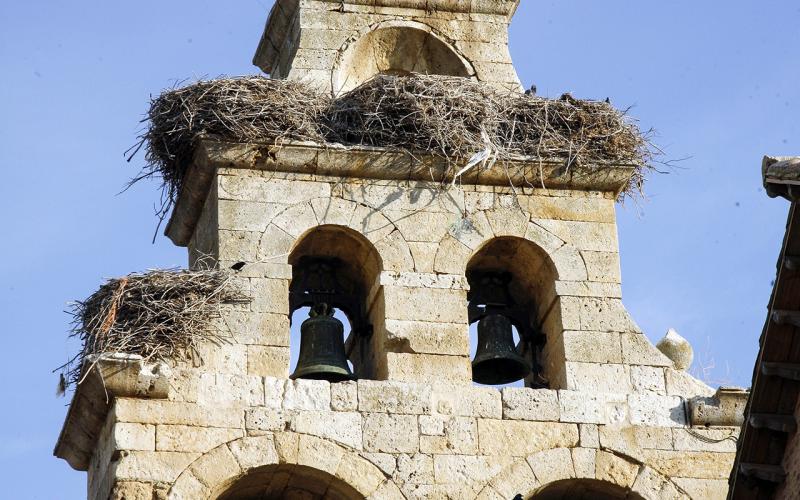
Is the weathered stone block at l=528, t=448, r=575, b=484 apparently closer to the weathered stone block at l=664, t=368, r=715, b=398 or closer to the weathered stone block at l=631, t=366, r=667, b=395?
the weathered stone block at l=631, t=366, r=667, b=395

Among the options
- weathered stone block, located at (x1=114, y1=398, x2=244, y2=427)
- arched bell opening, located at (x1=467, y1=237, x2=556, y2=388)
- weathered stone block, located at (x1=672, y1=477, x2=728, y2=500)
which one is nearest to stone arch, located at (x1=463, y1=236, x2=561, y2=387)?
arched bell opening, located at (x1=467, y1=237, x2=556, y2=388)

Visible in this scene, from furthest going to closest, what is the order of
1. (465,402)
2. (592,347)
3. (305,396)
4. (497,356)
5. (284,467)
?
1. (497,356)
2. (592,347)
3. (465,402)
4. (305,396)
5. (284,467)

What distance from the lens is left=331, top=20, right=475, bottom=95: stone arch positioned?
2036cm

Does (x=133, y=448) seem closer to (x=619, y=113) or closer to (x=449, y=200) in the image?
(x=449, y=200)

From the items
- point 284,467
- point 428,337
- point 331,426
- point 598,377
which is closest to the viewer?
point 284,467

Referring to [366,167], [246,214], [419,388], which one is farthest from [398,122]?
[419,388]

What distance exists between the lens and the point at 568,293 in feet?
62.2

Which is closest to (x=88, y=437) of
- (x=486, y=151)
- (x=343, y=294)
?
(x=343, y=294)

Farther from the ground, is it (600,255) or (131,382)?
(600,255)

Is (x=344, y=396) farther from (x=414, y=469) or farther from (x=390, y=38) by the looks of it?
(x=390, y=38)

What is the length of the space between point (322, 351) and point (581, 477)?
6.82ft

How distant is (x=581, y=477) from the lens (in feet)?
59.4

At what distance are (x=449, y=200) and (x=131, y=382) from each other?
2.87 meters

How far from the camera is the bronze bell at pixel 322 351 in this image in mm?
18703
